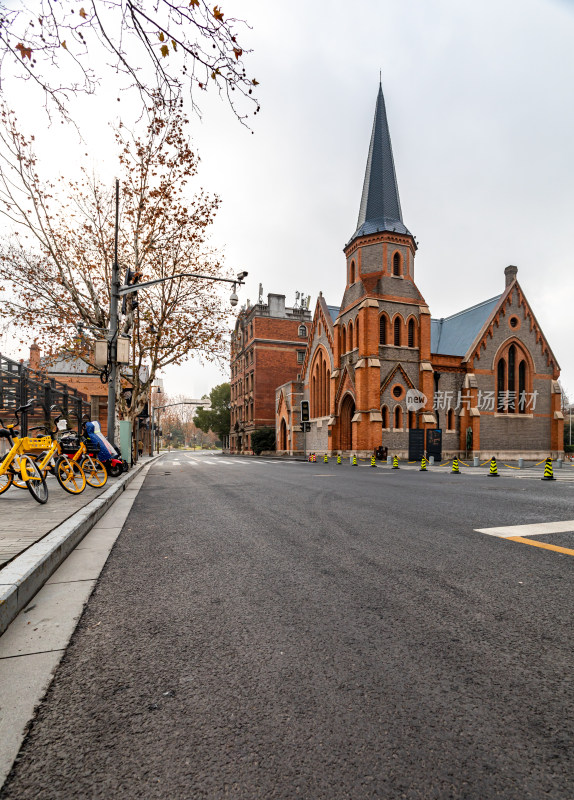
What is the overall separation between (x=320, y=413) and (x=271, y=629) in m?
37.5

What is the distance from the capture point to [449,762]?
1.55 meters

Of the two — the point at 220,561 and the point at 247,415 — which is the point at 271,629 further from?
the point at 247,415

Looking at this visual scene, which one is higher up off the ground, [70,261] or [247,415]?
[70,261]

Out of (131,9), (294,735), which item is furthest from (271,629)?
(131,9)

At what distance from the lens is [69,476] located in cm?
817

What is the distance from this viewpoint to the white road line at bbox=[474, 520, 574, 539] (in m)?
5.41

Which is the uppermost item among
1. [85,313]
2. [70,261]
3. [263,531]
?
[70,261]

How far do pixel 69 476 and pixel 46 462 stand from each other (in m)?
0.85

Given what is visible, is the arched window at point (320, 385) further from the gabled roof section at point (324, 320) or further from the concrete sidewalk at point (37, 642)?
the concrete sidewalk at point (37, 642)

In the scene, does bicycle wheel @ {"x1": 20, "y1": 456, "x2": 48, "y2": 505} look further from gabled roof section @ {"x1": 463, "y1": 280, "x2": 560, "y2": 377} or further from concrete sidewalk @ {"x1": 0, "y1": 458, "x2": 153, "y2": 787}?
gabled roof section @ {"x1": 463, "y1": 280, "x2": 560, "y2": 377}

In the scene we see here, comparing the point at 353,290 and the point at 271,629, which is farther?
the point at 353,290

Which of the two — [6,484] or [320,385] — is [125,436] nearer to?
[6,484]

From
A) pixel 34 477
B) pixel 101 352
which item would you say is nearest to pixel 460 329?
pixel 101 352

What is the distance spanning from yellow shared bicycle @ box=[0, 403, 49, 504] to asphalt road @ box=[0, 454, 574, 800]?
9.61ft
